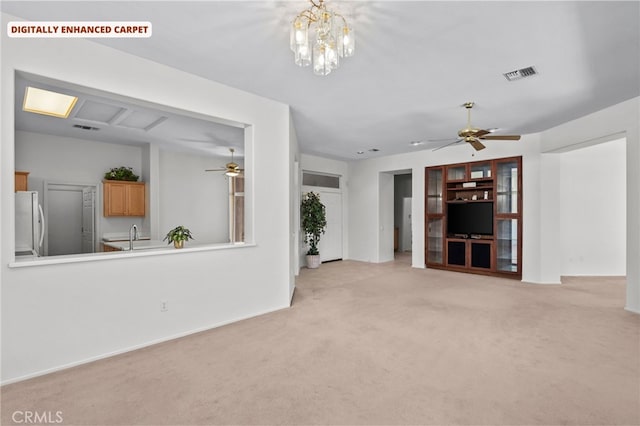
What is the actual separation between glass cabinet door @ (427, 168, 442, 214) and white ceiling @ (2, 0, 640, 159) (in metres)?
2.65

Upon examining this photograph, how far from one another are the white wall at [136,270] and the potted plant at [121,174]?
383 centimetres

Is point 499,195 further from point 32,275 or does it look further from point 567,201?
point 32,275

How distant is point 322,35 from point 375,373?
8.63 feet

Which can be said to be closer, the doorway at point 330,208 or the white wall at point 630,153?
the white wall at point 630,153

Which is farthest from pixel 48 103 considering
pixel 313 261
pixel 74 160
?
pixel 313 261

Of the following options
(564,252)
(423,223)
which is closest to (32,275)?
(423,223)

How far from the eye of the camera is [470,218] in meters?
6.95

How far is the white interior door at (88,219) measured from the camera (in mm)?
6254

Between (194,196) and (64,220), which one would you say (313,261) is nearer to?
(194,196)

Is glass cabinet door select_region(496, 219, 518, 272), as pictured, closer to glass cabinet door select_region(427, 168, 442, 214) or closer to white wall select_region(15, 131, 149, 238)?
glass cabinet door select_region(427, 168, 442, 214)

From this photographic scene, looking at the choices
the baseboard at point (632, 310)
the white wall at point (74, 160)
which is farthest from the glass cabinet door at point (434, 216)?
the white wall at point (74, 160)

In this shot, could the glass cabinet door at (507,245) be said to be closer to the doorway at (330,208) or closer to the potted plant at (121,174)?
the doorway at (330,208)

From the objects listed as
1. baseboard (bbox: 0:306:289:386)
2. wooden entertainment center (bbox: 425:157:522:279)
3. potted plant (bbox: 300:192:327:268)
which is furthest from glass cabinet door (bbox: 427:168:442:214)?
baseboard (bbox: 0:306:289:386)

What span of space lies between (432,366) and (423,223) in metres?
5.21
